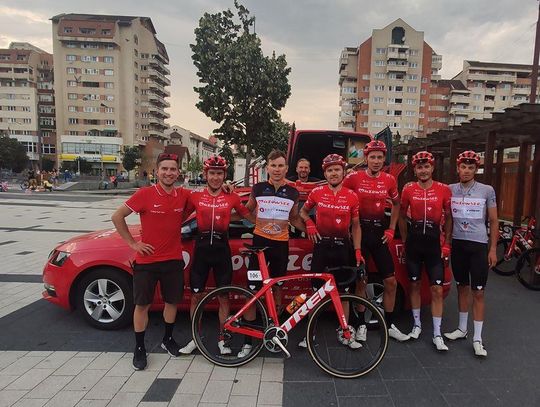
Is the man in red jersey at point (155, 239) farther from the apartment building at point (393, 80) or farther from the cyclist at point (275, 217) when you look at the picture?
the apartment building at point (393, 80)

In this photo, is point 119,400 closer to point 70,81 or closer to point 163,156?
point 163,156

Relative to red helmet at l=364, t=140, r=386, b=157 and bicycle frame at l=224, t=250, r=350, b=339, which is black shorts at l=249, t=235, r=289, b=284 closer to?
Result: bicycle frame at l=224, t=250, r=350, b=339

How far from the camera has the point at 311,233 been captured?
3.39m

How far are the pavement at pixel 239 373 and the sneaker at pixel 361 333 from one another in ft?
0.92

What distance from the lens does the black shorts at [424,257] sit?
3561 mm

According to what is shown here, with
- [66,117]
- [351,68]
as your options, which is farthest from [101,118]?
[351,68]

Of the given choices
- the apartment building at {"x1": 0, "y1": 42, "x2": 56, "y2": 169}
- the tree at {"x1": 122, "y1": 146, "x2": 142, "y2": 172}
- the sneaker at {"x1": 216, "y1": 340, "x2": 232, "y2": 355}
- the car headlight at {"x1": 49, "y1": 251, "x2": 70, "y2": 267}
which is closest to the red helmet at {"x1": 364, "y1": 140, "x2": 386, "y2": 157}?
the sneaker at {"x1": 216, "y1": 340, "x2": 232, "y2": 355}

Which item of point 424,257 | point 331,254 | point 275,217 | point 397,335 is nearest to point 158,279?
point 275,217

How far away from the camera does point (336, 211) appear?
10.9ft

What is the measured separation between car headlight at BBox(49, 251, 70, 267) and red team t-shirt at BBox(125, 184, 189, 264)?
1.22 meters

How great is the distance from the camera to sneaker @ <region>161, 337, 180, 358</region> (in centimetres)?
339

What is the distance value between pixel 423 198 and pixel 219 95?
13.3m

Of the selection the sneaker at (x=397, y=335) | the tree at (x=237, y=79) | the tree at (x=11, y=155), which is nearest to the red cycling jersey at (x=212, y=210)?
the sneaker at (x=397, y=335)

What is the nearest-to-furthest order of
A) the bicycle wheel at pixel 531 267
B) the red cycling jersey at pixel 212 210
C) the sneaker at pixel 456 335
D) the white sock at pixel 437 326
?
the red cycling jersey at pixel 212 210 → the white sock at pixel 437 326 → the sneaker at pixel 456 335 → the bicycle wheel at pixel 531 267
